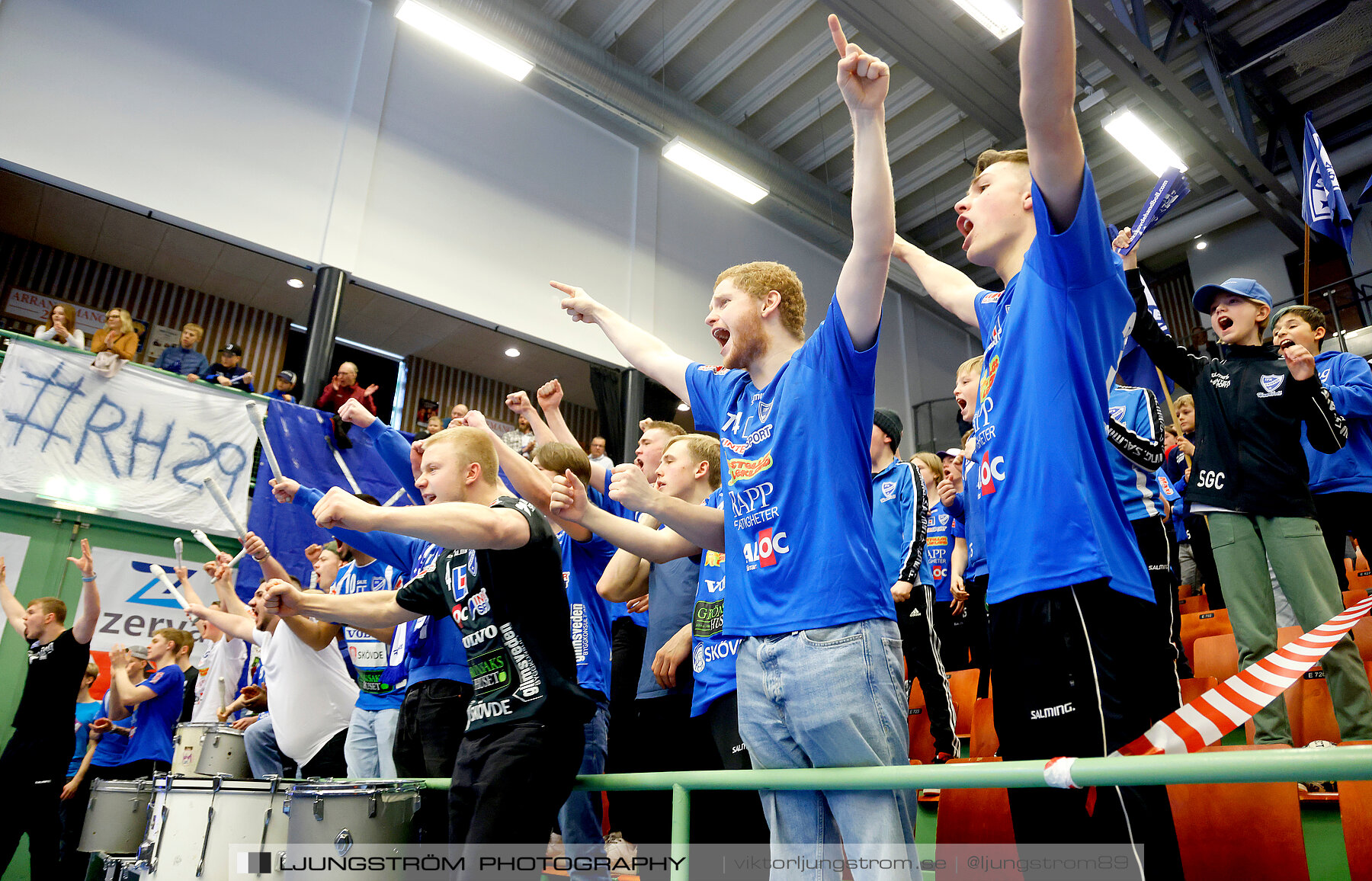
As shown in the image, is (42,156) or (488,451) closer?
(488,451)

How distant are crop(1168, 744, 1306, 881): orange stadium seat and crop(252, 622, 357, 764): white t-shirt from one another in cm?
360

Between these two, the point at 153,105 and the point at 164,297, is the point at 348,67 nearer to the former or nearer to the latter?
the point at 153,105

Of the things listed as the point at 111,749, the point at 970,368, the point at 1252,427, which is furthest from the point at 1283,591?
the point at 111,749

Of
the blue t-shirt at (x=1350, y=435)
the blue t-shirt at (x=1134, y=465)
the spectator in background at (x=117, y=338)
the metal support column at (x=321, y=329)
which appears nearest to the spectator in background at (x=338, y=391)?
the metal support column at (x=321, y=329)

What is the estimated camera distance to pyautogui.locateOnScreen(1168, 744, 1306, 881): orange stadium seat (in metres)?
2.02

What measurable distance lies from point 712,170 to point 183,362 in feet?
21.7

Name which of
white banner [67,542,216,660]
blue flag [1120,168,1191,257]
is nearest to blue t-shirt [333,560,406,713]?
blue flag [1120,168,1191,257]

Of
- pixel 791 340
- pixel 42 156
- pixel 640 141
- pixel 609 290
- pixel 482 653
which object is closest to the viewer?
pixel 791 340

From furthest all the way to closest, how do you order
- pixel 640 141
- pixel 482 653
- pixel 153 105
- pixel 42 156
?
pixel 640 141 → pixel 153 105 → pixel 42 156 → pixel 482 653

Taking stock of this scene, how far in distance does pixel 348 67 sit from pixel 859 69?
9048mm

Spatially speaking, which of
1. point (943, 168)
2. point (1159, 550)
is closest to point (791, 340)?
point (1159, 550)

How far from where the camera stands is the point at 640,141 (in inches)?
462

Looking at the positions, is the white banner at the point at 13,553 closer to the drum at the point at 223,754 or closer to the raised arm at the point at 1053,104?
the drum at the point at 223,754

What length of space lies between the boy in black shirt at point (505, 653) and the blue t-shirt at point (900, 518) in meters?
2.51
